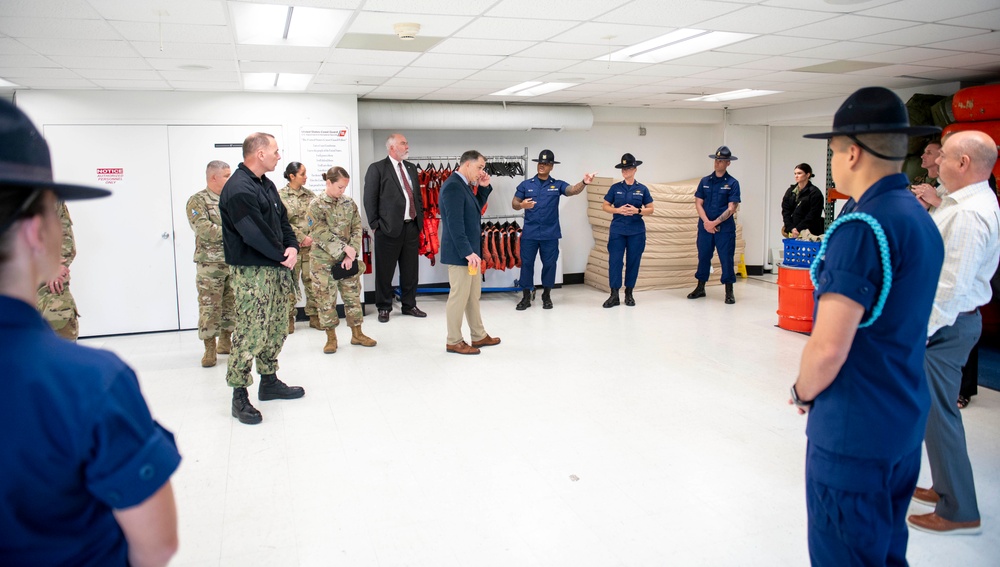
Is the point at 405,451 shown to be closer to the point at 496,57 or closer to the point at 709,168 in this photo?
the point at 496,57

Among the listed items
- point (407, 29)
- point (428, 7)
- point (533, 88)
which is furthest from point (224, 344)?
point (533, 88)

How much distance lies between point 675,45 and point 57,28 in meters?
4.24

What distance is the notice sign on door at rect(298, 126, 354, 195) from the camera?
7.26 m

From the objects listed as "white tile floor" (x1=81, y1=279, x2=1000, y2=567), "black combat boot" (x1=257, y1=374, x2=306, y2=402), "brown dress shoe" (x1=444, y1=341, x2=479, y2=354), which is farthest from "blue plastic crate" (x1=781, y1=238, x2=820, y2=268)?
"black combat boot" (x1=257, y1=374, x2=306, y2=402)

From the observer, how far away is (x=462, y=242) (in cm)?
546

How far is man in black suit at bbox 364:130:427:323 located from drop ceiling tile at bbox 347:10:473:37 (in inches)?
106

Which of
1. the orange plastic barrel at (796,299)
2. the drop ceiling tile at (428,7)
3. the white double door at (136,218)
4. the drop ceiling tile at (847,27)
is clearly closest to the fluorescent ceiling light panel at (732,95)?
the orange plastic barrel at (796,299)

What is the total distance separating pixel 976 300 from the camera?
2744 mm

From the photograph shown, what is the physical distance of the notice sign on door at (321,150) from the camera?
23.8 feet

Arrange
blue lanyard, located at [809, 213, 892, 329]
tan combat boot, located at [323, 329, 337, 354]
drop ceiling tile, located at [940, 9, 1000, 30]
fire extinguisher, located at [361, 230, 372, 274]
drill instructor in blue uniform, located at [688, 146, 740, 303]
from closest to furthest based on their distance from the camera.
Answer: blue lanyard, located at [809, 213, 892, 329], drop ceiling tile, located at [940, 9, 1000, 30], tan combat boot, located at [323, 329, 337, 354], fire extinguisher, located at [361, 230, 372, 274], drill instructor in blue uniform, located at [688, 146, 740, 303]

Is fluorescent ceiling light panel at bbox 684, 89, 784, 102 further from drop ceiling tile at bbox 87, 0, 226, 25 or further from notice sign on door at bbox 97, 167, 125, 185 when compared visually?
notice sign on door at bbox 97, 167, 125, 185

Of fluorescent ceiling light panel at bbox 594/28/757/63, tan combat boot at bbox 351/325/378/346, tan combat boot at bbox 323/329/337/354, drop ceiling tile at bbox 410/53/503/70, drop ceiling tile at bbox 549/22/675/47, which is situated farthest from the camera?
tan combat boot at bbox 351/325/378/346

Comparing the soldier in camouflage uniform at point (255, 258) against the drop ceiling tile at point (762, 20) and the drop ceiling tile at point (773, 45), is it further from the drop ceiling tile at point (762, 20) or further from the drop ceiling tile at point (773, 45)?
the drop ceiling tile at point (773, 45)

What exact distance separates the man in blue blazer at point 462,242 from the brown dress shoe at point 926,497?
11.1 feet
